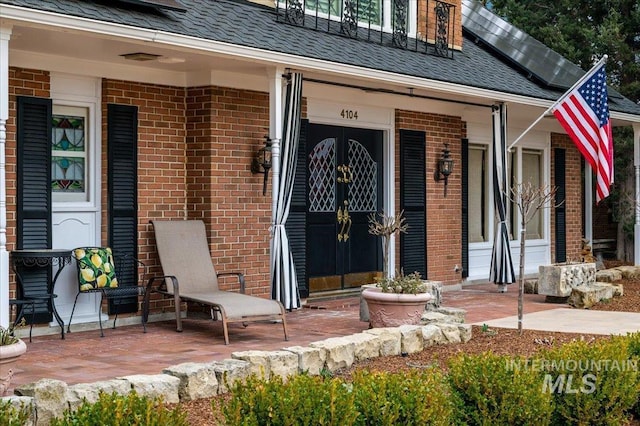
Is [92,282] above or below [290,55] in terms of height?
below

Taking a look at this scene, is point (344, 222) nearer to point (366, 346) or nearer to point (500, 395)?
point (366, 346)

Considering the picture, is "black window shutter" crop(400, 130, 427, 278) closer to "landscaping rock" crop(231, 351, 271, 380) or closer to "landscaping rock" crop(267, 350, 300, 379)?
"landscaping rock" crop(267, 350, 300, 379)

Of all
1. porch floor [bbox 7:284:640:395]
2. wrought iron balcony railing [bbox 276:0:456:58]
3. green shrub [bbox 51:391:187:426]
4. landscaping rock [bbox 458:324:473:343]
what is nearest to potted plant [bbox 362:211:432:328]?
porch floor [bbox 7:284:640:395]

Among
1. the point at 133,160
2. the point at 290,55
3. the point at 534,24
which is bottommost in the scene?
the point at 133,160

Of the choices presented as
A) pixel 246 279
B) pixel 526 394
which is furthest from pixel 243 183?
pixel 526 394

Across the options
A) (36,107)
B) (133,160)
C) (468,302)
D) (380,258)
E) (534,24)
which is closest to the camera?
(36,107)

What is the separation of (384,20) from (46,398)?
9.42 metres

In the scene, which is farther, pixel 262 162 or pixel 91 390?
pixel 262 162

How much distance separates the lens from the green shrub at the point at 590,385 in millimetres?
5832

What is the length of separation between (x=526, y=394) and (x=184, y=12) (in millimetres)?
5589

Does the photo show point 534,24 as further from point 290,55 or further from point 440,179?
point 290,55

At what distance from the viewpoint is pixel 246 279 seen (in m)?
11.1

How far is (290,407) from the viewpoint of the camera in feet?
15.3

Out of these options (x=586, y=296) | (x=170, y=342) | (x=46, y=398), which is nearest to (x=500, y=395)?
(x=46, y=398)
